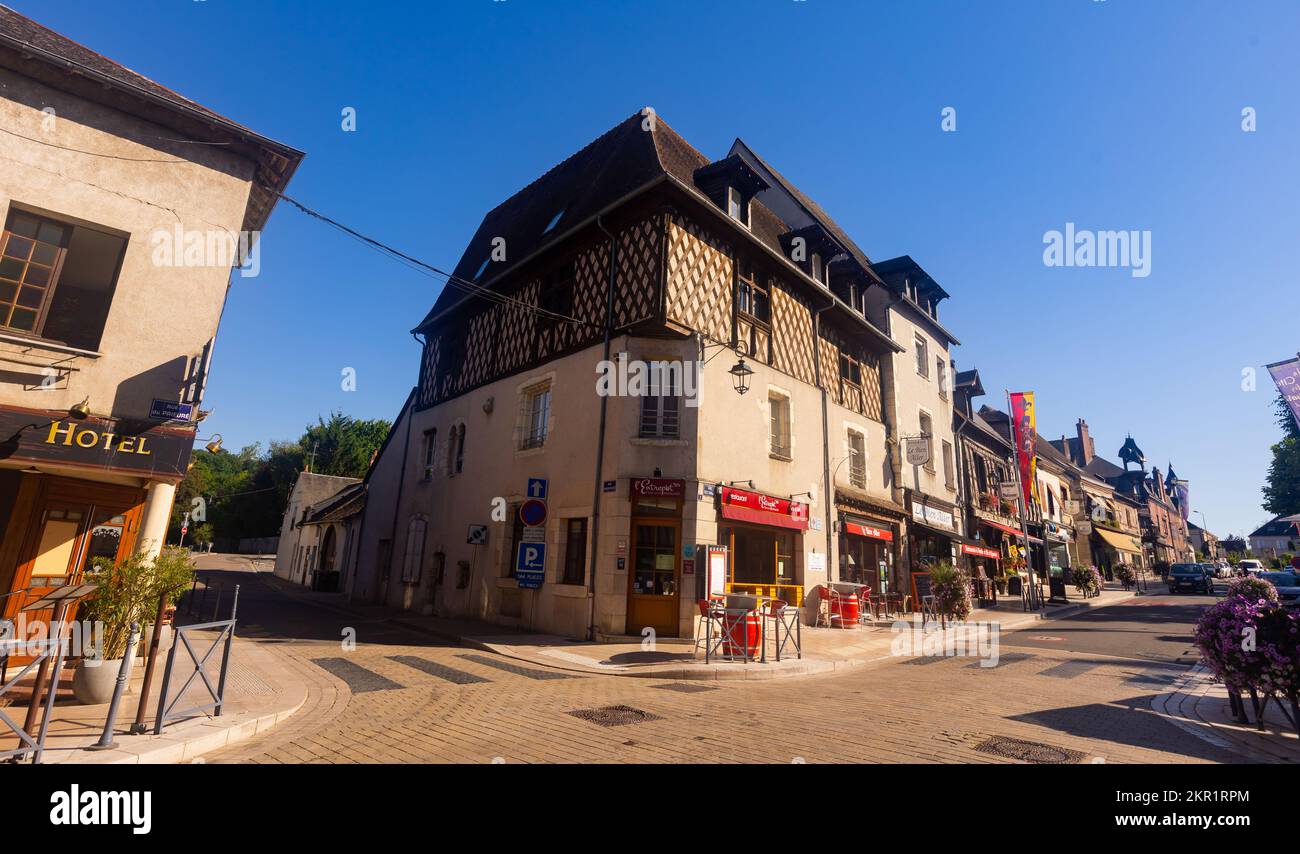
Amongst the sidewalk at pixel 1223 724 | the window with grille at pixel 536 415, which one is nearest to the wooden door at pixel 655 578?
the window with grille at pixel 536 415

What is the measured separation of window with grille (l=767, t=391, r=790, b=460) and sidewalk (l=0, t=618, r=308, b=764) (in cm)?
1092

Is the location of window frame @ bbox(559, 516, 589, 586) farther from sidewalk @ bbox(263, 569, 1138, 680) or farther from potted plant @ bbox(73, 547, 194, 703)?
potted plant @ bbox(73, 547, 194, 703)

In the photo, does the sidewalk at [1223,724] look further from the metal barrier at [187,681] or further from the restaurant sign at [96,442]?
the restaurant sign at [96,442]

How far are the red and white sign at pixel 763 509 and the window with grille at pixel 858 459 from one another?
3840mm

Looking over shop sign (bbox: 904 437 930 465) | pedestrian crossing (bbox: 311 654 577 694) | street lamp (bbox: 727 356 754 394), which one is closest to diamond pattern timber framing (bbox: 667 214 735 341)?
street lamp (bbox: 727 356 754 394)

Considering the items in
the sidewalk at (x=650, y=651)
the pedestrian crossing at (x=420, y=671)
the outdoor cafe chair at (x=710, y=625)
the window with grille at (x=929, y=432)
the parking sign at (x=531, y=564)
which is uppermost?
the window with grille at (x=929, y=432)

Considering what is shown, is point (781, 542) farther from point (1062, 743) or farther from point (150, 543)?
point (150, 543)

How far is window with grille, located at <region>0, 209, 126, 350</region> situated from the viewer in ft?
23.3

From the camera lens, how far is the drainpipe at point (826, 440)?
48.5 feet

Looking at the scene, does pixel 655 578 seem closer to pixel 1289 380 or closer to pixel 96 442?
pixel 96 442

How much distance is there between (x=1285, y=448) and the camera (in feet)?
107

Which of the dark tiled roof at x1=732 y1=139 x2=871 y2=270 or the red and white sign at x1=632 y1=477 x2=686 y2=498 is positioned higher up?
the dark tiled roof at x1=732 y1=139 x2=871 y2=270

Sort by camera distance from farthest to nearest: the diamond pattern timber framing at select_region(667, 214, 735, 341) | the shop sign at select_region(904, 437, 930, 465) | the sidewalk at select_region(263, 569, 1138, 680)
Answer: the shop sign at select_region(904, 437, 930, 465)
the diamond pattern timber framing at select_region(667, 214, 735, 341)
the sidewalk at select_region(263, 569, 1138, 680)

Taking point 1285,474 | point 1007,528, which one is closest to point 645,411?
point 1007,528
